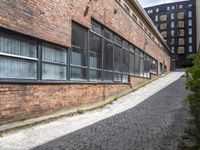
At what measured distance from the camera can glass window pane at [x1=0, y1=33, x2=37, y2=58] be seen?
995 cm

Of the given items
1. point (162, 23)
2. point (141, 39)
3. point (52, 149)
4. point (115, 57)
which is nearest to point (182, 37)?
point (162, 23)

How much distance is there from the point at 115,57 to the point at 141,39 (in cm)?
1024

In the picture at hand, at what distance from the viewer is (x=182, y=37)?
336ft

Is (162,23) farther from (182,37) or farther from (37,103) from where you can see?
(37,103)

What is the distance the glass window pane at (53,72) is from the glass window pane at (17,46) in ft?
2.63

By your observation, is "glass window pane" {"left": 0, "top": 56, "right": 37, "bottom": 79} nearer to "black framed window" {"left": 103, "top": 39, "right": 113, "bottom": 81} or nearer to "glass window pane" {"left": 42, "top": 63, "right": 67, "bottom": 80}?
"glass window pane" {"left": 42, "top": 63, "right": 67, "bottom": 80}

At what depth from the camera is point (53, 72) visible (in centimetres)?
1280

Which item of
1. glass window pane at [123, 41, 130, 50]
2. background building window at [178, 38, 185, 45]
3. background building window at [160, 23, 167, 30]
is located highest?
background building window at [160, 23, 167, 30]

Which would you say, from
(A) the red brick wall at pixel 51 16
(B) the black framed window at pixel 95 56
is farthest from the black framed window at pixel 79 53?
(B) the black framed window at pixel 95 56

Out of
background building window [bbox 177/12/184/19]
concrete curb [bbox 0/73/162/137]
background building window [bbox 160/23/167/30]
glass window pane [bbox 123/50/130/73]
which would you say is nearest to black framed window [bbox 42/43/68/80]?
concrete curb [bbox 0/73/162/137]

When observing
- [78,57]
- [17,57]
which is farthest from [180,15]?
[17,57]

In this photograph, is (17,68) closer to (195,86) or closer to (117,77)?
(195,86)

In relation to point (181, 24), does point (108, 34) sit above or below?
below

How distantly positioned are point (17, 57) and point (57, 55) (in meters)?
2.84
